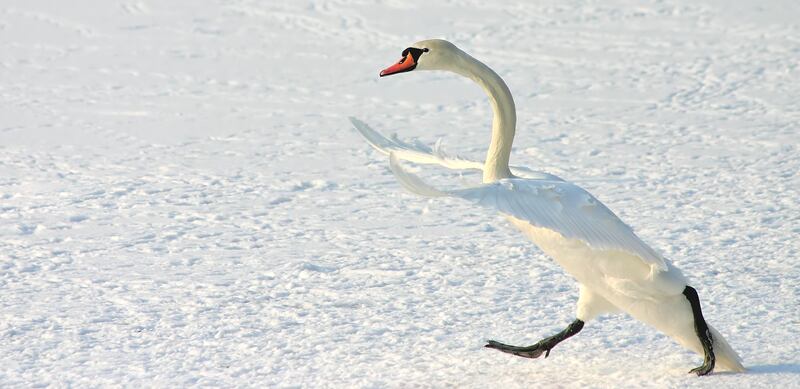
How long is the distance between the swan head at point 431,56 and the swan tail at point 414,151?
0.21 meters

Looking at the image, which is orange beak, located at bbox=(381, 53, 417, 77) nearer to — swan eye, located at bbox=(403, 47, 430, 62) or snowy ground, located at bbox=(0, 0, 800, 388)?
swan eye, located at bbox=(403, 47, 430, 62)

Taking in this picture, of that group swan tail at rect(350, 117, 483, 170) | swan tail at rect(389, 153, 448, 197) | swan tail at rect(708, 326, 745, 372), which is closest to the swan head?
swan tail at rect(350, 117, 483, 170)

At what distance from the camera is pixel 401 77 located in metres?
8.13

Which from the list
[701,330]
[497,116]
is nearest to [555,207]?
[497,116]

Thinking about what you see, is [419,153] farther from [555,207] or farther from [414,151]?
[555,207]

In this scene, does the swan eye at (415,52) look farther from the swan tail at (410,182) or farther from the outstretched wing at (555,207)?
the swan tail at (410,182)

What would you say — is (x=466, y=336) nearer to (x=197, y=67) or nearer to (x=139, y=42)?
(x=197, y=67)

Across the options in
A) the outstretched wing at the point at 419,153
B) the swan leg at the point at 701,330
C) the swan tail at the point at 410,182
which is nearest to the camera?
the swan tail at the point at 410,182

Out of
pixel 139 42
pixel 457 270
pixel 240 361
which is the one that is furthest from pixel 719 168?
pixel 139 42

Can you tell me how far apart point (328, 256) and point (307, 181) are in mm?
1126

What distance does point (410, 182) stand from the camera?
298 cm

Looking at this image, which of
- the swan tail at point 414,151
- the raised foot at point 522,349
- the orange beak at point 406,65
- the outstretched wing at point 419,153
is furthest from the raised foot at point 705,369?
the orange beak at point 406,65

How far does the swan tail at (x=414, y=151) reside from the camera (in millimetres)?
3895

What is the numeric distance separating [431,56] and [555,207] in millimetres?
780
